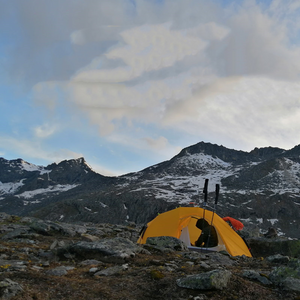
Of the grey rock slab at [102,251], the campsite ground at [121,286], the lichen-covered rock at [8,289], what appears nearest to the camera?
the lichen-covered rock at [8,289]

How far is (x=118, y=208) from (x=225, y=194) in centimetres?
6587

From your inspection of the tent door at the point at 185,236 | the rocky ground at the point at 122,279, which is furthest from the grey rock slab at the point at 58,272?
the tent door at the point at 185,236

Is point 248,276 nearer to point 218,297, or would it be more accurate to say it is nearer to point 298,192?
point 218,297

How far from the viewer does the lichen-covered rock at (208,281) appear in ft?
21.2

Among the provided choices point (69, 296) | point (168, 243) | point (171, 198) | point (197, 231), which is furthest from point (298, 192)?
point (69, 296)

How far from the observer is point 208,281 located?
6.50 metres

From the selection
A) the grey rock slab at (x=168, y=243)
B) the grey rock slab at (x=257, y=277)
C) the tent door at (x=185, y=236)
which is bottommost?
the tent door at (x=185, y=236)

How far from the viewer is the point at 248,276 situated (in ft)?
26.2

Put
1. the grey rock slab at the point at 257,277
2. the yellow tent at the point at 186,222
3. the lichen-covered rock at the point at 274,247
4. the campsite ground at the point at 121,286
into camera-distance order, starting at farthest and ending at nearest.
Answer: the lichen-covered rock at the point at 274,247, the yellow tent at the point at 186,222, the grey rock slab at the point at 257,277, the campsite ground at the point at 121,286

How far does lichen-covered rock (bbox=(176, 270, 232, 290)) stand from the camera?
6.45 m

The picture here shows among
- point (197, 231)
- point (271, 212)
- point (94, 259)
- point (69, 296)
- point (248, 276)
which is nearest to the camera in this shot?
point (69, 296)

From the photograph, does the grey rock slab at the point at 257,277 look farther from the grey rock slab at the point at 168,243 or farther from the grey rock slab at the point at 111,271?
the grey rock slab at the point at 168,243

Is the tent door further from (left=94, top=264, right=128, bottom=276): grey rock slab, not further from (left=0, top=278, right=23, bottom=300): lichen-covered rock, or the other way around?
(left=0, top=278, right=23, bottom=300): lichen-covered rock

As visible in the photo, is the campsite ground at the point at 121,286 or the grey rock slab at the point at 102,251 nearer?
the campsite ground at the point at 121,286
